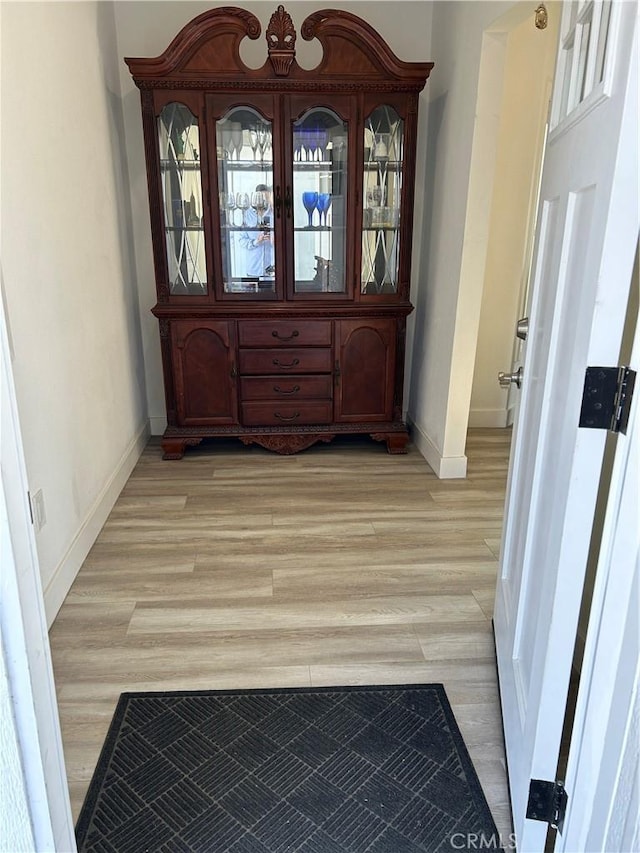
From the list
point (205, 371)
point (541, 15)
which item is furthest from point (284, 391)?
point (541, 15)

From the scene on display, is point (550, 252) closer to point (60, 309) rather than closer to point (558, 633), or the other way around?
point (558, 633)

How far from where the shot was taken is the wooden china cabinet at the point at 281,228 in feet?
10.2

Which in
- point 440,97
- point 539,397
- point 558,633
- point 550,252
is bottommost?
point 558,633

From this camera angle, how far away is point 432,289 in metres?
3.57

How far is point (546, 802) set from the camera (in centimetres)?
123

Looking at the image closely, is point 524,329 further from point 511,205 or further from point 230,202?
point 511,205

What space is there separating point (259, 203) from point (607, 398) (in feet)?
9.17

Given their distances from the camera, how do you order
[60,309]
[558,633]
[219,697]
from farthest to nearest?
[60,309] → [219,697] → [558,633]

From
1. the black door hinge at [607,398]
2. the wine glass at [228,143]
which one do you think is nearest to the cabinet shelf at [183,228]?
the wine glass at [228,143]

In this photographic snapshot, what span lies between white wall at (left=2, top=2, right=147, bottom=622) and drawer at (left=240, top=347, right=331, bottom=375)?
68cm

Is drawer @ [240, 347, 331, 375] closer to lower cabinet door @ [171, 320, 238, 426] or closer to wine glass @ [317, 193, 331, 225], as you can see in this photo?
lower cabinet door @ [171, 320, 238, 426]

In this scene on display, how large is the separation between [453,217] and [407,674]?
7.37 feet

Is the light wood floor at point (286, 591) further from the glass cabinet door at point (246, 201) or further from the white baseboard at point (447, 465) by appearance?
the glass cabinet door at point (246, 201)

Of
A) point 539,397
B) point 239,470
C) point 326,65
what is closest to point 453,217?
point 326,65
